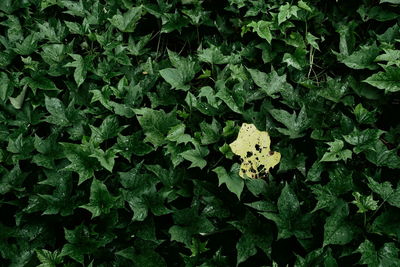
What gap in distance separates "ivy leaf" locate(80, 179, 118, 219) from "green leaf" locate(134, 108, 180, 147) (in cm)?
37

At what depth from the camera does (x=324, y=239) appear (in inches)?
76.7

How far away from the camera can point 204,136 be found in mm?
2295

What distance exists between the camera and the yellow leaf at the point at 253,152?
221cm

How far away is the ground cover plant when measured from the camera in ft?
6.84

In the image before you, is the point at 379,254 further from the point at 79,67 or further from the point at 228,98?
the point at 79,67

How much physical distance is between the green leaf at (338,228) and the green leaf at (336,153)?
0.70ft

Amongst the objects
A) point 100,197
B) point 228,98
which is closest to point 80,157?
point 100,197

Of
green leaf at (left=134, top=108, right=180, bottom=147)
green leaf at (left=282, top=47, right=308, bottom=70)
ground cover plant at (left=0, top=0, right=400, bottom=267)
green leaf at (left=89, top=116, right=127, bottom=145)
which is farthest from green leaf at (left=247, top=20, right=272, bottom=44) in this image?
green leaf at (left=89, top=116, right=127, bottom=145)

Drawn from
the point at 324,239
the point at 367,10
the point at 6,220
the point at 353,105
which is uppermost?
the point at 367,10

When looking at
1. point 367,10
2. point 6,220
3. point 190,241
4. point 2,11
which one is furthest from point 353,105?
point 2,11

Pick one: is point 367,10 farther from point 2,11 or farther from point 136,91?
point 2,11

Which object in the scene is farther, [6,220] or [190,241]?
[6,220]

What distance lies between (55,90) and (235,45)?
1.06 meters

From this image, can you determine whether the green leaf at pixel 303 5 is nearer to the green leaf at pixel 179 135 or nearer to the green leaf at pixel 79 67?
the green leaf at pixel 179 135
